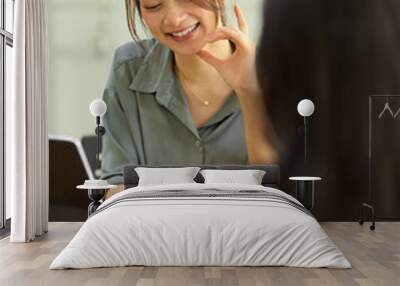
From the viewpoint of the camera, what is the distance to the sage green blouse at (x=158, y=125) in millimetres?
7449

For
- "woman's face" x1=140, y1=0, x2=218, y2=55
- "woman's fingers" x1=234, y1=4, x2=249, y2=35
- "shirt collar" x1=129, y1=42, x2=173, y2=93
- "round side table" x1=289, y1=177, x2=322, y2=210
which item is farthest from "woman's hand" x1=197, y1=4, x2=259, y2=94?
"round side table" x1=289, y1=177, x2=322, y2=210

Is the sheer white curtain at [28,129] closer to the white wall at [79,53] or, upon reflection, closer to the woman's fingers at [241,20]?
the white wall at [79,53]

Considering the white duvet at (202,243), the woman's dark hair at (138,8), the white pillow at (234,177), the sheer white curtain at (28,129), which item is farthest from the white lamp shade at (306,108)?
the sheer white curtain at (28,129)

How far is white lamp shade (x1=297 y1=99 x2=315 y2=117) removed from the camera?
7.18 metres

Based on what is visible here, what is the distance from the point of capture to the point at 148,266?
15.6 ft

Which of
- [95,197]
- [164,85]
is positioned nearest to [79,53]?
[164,85]

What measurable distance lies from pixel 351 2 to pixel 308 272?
13.9ft

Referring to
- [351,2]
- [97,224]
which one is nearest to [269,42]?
[351,2]

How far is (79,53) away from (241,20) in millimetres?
2061

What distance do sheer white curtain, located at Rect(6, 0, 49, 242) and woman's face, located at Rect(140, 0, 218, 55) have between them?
1420mm

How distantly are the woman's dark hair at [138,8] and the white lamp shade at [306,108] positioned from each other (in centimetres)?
140

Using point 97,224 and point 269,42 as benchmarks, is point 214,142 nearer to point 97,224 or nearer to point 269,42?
point 269,42

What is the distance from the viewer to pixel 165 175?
6.89 metres

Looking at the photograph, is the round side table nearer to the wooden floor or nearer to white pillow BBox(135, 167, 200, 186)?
white pillow BBox(135, 167, 200, 186)
